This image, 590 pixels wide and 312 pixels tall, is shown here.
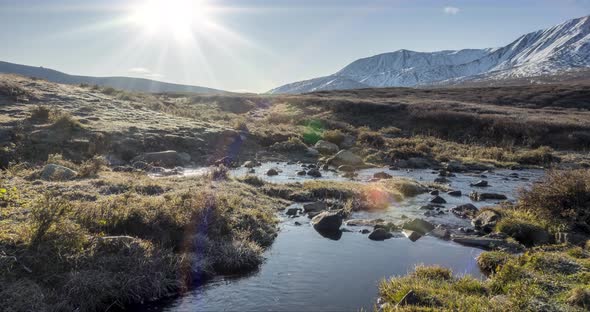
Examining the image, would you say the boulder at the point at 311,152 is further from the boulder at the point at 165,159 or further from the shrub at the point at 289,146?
the boulder at the point at 165,159

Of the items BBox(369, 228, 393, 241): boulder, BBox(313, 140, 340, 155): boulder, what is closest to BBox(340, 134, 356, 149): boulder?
BBox(313, 140, 340, 155): boulder

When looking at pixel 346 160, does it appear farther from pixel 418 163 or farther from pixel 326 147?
pixel 326 147

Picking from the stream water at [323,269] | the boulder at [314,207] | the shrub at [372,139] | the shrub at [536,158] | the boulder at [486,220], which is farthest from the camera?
the shrub at [372,139]

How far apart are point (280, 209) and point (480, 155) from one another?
91.5 ft

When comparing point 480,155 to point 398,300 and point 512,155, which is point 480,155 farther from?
point 398,300

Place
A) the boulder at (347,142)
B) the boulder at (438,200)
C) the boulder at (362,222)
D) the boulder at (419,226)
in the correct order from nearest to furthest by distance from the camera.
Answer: the boulder at (419,226), the boulder at (362,222), the boulder at (438,200), the boulder at (347,142)

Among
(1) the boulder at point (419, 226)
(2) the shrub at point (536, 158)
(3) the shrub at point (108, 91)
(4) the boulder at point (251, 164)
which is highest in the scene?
(3) the shrub at point (108, 91)

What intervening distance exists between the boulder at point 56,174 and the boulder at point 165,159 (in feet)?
31.0

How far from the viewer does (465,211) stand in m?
21.5

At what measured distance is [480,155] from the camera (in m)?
42.8

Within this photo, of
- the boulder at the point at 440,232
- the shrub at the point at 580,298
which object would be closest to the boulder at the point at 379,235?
the boulder at the point at 440,232

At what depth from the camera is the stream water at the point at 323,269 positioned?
11695 millimetres

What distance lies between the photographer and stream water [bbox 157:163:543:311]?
11.7 m

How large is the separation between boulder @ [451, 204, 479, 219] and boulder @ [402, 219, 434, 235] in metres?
2.95
